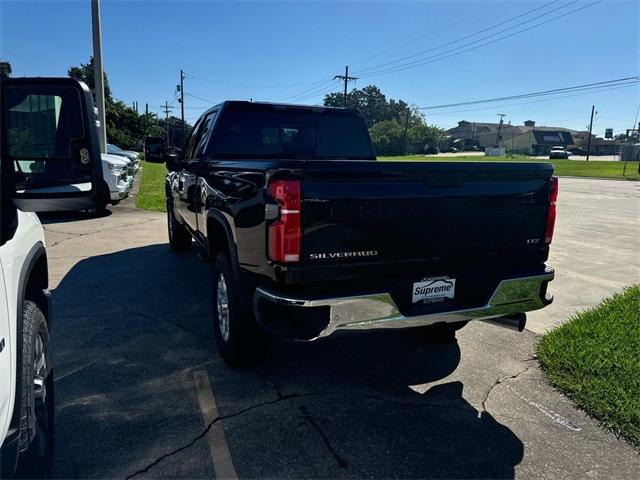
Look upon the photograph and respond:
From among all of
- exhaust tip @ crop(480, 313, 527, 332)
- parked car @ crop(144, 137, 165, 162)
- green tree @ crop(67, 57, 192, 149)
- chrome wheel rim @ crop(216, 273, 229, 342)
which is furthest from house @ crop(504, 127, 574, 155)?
chrome wheel rim @ crop(216, 273, 229, 342)

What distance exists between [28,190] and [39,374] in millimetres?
1018

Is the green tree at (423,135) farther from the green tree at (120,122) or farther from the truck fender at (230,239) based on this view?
the truck fender at (230,239)

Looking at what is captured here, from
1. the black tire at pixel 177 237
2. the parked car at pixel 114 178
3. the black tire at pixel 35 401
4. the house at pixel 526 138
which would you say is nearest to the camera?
the black tire at pixel 35 401

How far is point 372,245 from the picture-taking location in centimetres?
287

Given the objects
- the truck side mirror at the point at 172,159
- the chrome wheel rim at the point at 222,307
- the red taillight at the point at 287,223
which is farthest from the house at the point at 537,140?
the red taillight at the point at 287,223

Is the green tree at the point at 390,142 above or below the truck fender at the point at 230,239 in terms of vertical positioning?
above

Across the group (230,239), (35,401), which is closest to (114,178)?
(230,239)

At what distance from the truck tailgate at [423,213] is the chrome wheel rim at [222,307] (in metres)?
1.28

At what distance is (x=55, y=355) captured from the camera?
3.88m

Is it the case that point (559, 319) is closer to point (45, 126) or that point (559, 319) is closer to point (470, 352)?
point (470, 352)

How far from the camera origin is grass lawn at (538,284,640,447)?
127 inches

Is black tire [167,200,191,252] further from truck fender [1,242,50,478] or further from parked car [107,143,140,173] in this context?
parked car [107,143,140,173]

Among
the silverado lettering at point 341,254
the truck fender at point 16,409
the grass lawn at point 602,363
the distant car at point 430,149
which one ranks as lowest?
the grass lawn at point 602,363

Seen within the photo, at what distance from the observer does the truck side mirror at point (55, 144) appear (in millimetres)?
1888
